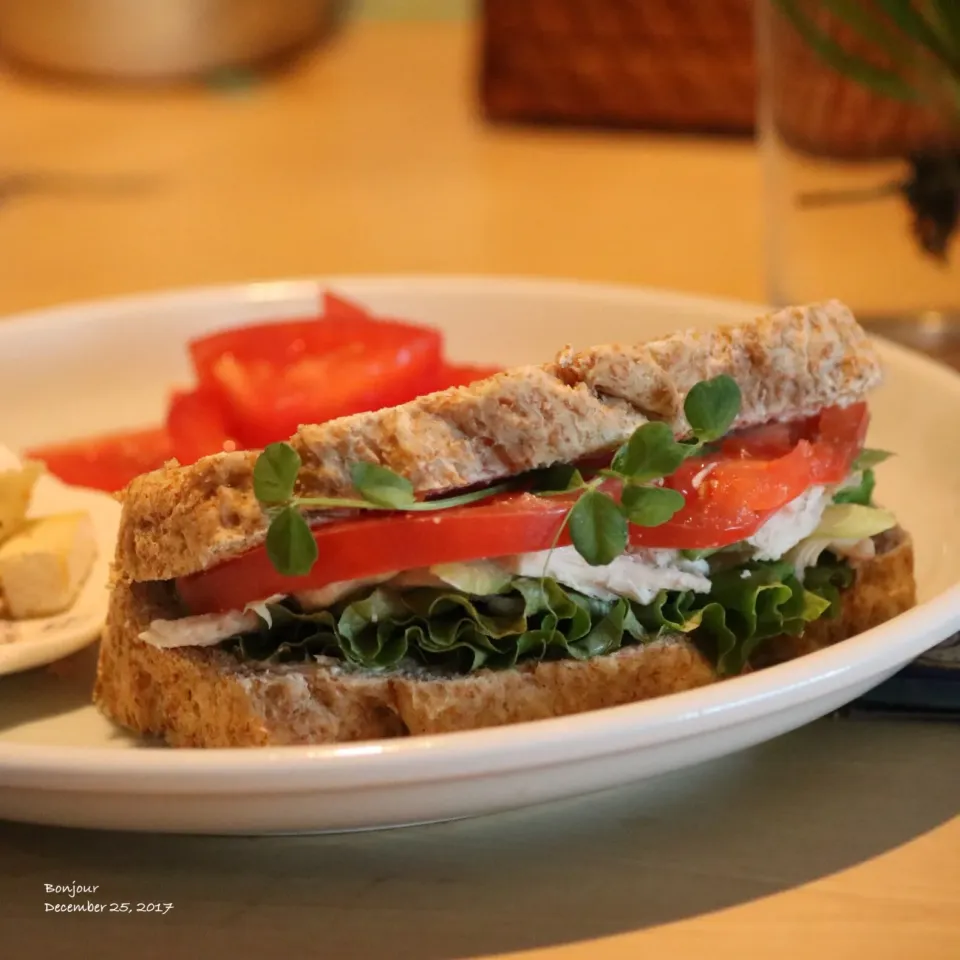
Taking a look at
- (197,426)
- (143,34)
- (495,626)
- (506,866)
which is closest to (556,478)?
(495,626)

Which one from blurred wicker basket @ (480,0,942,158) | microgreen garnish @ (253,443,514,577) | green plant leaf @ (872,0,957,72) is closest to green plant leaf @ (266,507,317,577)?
microgreen garnish @ (253,443,514,577)

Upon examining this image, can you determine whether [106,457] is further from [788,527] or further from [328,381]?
[788,527]

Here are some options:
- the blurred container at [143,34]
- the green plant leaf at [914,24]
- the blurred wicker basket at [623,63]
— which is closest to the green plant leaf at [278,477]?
the green plant leaf at [914,24]

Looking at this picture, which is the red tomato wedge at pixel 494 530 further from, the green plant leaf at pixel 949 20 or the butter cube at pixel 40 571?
the green plant leaf at pixel 949 20

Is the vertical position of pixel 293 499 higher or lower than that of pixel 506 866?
higher

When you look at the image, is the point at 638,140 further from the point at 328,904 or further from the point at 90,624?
the point at 328,904

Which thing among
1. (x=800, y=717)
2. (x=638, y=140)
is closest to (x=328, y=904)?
(x=800, y=717)

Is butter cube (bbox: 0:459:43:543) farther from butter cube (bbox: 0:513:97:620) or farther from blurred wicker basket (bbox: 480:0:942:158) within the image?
blurred wicker basket (bbox: 480:0:942:158)
